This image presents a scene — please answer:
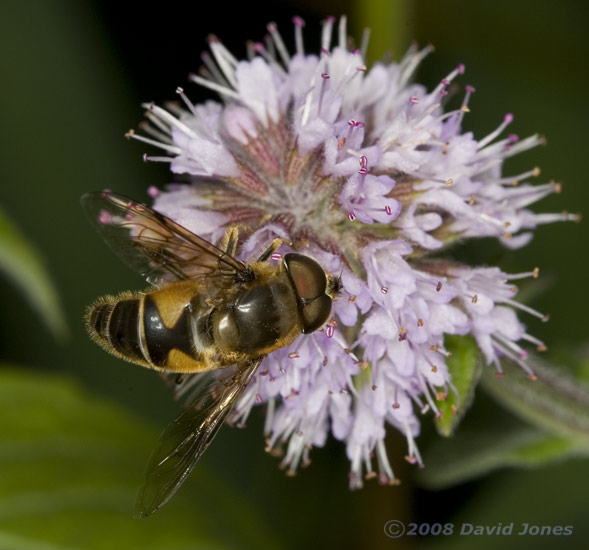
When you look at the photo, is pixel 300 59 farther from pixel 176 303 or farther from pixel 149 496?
pixel 149 496

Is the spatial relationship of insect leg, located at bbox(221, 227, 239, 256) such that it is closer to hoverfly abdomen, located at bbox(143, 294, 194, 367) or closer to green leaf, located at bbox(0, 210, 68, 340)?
hoverfly abdomen, located at bbox(143, 294, 194, 367)

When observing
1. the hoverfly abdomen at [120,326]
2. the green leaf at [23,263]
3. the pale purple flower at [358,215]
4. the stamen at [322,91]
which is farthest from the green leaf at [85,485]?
the stamen at [322,91]

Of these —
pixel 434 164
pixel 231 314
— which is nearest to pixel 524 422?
pixel 434 164

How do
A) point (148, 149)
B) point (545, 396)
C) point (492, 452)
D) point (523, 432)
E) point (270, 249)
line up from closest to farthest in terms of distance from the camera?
1. point (270, 249)
2. point (545, 396)
3. point (492, 452)
4. point (523, 432)
5. point (148, 149)

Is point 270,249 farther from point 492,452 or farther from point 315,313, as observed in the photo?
point 492,452

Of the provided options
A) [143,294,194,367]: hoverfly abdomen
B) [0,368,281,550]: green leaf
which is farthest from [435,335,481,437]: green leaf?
[0,368,281,550]: green leaf

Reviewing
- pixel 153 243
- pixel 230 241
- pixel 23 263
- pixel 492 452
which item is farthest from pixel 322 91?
pixel 492 452

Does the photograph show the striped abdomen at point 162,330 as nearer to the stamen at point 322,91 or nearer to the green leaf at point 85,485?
the stamen at point 322,91

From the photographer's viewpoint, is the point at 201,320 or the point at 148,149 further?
the point at 148,149
